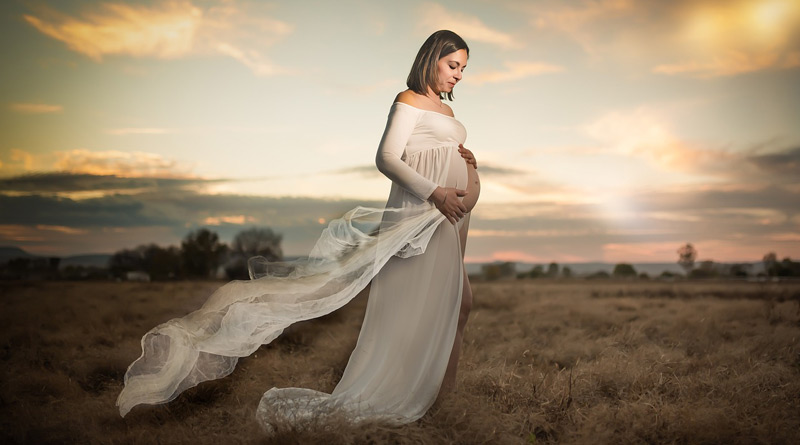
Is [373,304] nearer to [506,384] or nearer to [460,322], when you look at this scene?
[460,322]

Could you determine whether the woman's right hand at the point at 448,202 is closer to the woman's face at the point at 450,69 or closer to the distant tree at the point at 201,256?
the woman's face at the point at 450,69

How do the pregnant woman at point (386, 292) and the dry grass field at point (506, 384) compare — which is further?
the dry grass field at point (506, 384)

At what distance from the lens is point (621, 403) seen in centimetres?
468

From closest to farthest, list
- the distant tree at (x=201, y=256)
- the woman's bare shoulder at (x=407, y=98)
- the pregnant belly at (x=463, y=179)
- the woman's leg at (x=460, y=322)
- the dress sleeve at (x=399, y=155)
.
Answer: the dress sleeve at (x=399, y=155) → the woman's bare shoulder at (x=407, y=98) → the pregnant belly at (x=463, y=179) → the woman's leg at (x=460, y=322) → the distant tree at (x=201, y=256)

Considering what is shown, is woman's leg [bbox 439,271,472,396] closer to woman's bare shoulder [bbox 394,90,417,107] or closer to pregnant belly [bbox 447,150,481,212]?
pregnant belly [bbox 447,150,481,212]

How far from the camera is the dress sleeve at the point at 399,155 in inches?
147

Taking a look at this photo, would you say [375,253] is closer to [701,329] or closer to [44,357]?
[44,357]

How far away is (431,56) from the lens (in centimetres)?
393

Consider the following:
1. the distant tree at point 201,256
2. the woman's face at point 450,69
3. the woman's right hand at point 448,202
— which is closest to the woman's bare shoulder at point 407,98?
the woman's face at point 450,69

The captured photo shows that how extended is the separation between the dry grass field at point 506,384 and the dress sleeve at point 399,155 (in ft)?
4.75

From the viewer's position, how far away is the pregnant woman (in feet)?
12.4

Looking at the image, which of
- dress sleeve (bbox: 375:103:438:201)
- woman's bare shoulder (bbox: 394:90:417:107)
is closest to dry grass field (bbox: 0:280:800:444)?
dress sleeve (bbox: 375:103:438:201)

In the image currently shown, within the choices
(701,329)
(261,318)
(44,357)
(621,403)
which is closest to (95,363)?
(44,357)

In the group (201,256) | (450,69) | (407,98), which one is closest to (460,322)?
(407,98)
